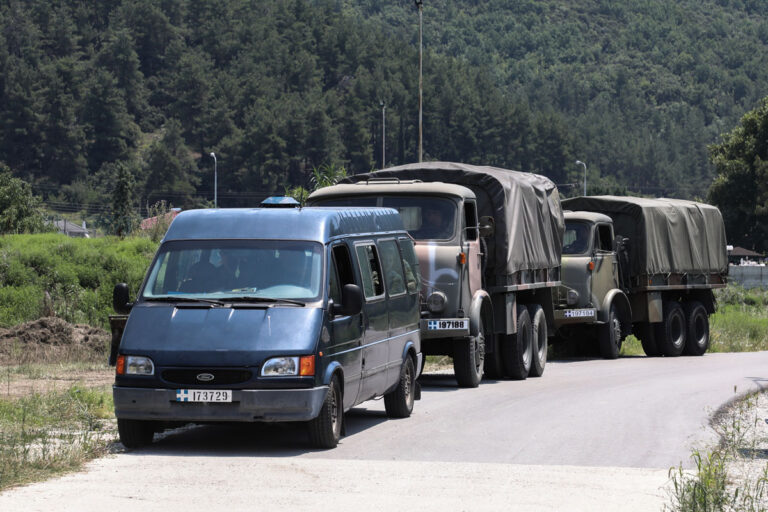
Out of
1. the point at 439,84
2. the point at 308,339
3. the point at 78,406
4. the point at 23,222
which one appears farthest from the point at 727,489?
the point at 439,84

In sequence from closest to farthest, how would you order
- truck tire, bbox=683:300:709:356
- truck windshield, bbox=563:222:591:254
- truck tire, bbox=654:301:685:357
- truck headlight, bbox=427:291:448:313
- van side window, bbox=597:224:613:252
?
truck headlight, bbox=427:291:448:313
truck windshield, bbox=563:222:591:254
van side window, bbox=597:224:613:252
truck tire, bbox=654:301:685:357
truck tire, bbox=683:300:709:356

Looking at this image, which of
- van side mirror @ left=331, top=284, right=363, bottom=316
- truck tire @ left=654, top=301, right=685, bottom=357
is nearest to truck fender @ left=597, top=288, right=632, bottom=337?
truck tire @ left=654, top=301, right=685, bottom=357

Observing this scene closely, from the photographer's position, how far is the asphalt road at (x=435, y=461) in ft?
30.5

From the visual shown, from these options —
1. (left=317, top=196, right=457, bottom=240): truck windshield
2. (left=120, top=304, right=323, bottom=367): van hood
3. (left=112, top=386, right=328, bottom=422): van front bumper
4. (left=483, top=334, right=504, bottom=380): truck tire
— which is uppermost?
(left=317, top=196, right=457, bottom=240): truck windshield

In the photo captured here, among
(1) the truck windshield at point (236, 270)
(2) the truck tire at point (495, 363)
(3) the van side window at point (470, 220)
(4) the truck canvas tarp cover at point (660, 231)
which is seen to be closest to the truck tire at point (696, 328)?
(4) the truck canvas tarp cover at point (660, 231)

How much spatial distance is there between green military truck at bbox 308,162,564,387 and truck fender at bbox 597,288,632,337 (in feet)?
11.0

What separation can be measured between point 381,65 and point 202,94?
1192 inches

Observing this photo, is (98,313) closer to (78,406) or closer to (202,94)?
(78,406)

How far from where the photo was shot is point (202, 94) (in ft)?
595

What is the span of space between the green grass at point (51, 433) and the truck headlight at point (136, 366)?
0.73 meters

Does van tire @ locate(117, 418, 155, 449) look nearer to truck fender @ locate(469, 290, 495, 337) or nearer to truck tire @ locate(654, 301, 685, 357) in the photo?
truck fender @ locate(469, 290, 495, 337)

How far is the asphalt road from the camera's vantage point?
30.5 feet

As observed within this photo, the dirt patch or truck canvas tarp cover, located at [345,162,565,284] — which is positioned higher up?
truck canvas tarp cover, located at [345,162,565,284]

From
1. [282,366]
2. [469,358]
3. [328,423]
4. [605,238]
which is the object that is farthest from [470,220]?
[605,238]
